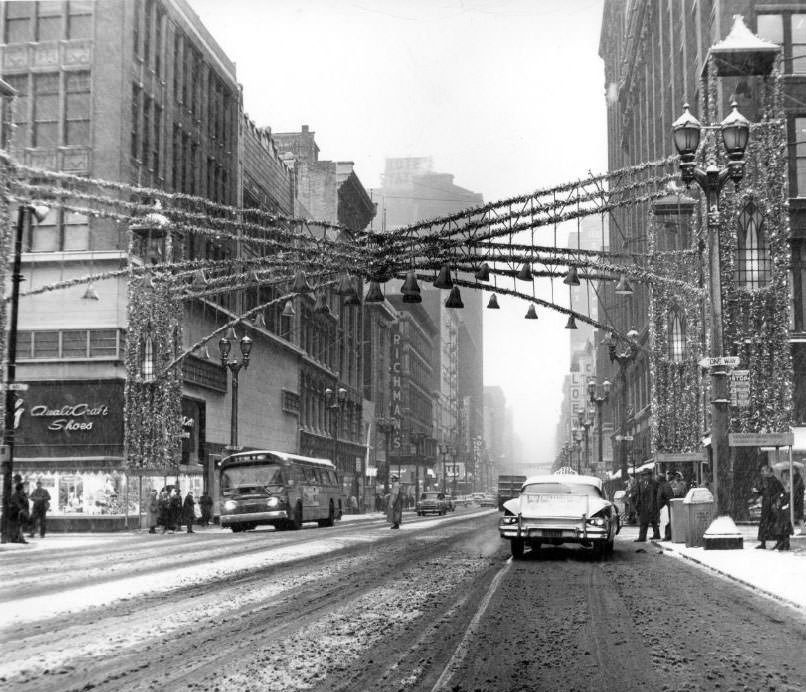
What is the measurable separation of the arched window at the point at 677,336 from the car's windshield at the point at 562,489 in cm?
2344

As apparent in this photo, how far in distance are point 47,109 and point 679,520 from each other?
28.0 meters

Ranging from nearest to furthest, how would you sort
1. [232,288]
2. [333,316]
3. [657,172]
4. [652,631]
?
1. [652,631]
2. [232,288]
3. [657,172]
4. [333,316]

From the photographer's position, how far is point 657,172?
5634 centimetres

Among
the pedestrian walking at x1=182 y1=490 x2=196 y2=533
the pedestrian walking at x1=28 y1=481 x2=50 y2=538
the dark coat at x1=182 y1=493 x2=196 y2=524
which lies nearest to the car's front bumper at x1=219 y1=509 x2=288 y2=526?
the pedestrian walking at x1=182 y1=490 x2=196 y2=533

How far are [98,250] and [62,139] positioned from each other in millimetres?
4412

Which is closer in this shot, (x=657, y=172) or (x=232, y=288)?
(x=232, y=288)

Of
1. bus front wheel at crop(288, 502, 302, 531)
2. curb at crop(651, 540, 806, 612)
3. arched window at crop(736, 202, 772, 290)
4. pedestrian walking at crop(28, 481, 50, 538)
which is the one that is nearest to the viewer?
curb at crop(651, 540, 806, 612)

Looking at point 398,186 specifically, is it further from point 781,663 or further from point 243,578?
point 781,663

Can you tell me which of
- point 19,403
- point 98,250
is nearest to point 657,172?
point 98,250

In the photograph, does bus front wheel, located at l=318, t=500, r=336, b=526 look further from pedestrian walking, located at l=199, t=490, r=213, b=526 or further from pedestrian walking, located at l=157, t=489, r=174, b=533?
pedestrian walking, located at l=157, t=489, r=174, b=533

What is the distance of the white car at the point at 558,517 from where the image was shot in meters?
19.4

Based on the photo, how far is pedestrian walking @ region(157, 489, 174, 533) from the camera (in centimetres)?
3716

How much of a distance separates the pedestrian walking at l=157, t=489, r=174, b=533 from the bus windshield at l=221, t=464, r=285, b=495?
2.13 metres

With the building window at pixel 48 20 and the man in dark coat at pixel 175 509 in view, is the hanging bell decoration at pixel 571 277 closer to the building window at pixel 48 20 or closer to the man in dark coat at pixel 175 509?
the man in dark coat at pixel 175 509
